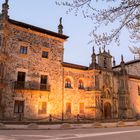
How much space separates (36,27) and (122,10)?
20228 millimetres

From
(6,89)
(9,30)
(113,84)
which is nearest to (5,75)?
(6,89)

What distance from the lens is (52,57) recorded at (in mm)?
25953

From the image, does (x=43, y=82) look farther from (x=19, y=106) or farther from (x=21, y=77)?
(x=19, y=106)

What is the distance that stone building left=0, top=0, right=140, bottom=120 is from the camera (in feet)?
71.5

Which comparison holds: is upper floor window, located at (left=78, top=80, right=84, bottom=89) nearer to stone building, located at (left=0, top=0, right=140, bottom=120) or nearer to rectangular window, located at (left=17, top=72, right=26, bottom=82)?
stone building, located at (left=0, top=0, right=140, bottom=120)

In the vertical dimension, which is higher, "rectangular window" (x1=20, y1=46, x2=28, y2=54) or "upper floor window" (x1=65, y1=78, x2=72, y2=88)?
"rectangular window" (x1=20, y1=46, x2=28, y2=54)

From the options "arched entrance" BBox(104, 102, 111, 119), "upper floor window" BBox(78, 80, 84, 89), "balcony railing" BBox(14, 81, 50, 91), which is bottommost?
"arched entrance" BBox(104, 102, 111, 119)

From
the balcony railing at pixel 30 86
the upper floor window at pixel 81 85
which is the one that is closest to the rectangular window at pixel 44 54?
the balcony railing at pixel 30 86

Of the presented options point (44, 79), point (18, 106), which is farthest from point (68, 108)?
point (18, 106)

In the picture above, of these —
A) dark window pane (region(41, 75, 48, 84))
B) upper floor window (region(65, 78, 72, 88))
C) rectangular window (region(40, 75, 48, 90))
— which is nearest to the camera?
rectangular window (region(40, 75, 48, 90))

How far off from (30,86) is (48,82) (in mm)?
2746

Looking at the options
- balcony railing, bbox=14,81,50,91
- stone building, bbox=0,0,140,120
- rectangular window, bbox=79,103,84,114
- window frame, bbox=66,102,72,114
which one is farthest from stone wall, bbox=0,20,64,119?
rectangular window, bbox=79,103,84,114

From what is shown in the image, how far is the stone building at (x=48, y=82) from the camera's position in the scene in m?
21.8

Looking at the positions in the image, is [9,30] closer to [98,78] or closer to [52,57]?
[52,57]
